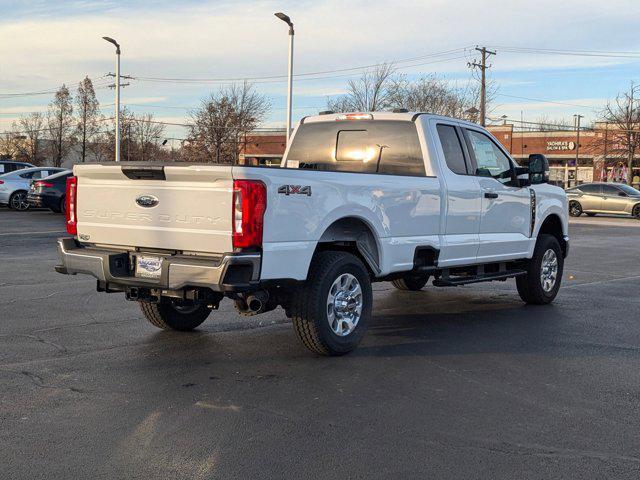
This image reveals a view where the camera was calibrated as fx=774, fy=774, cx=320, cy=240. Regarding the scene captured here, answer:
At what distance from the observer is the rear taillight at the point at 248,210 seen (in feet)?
18.8

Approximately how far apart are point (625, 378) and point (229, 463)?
139 inches

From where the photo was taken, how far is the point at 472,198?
831 cm

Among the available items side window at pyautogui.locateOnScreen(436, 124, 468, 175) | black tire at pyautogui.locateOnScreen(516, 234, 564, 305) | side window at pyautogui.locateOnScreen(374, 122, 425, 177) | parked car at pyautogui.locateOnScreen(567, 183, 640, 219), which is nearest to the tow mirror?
black tire at pyautogui.locateOnScreen(516, 234, 564, 305)

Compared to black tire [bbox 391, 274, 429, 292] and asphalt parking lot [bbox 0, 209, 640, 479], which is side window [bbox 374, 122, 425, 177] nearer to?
asphalt parking lot [bbox 0, 209, 640, 479]

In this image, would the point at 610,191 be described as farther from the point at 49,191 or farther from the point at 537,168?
the point at 537,168

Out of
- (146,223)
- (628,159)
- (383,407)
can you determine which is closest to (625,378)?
(383,407)

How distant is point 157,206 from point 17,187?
899 inches

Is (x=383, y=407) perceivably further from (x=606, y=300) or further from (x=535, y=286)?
(x=606, y=300)

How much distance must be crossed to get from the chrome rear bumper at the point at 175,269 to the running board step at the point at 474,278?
287cm

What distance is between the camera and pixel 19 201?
27.0 m

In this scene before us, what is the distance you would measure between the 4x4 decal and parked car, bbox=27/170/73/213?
19.9 m

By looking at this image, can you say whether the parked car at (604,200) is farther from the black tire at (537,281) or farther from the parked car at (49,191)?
the black tire at (537,281)

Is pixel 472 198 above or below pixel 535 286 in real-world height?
above

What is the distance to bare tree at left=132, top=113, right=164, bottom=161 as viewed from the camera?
223 ft
